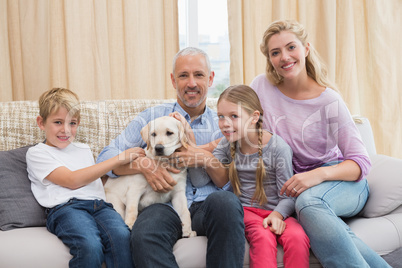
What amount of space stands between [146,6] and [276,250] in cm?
200

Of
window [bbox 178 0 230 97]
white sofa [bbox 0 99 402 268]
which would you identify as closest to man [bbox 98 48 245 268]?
white sofa [bbox 0 99 402 268]

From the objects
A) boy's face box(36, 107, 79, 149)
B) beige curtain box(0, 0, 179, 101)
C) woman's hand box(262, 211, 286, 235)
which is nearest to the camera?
woman's hand box(262, 211, 286, 235)

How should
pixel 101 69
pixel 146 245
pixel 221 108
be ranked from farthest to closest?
1. pixel 101 69
2. pixel 221 108
3. pixel 146 245

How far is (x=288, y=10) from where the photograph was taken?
10.1 ft

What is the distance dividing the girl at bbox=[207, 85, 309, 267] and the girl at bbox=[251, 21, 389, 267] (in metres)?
0.09

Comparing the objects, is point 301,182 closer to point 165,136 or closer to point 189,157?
point 189,157

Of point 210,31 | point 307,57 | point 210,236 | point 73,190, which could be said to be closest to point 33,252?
point 73,190

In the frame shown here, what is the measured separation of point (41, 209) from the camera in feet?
5.73

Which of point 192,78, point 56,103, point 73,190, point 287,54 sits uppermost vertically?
point 287,54

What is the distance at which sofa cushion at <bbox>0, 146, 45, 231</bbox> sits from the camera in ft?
5.50

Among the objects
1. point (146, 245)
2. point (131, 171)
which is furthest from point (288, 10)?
point (146, 245)

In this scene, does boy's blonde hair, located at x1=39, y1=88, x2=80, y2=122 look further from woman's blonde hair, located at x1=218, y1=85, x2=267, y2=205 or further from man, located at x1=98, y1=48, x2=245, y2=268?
woman's blonde hair, located at x1=218, y1=85, x2=267, y2=205

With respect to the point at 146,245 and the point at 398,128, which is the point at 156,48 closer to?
the point at 146,245

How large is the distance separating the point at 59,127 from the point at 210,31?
5.89ft
